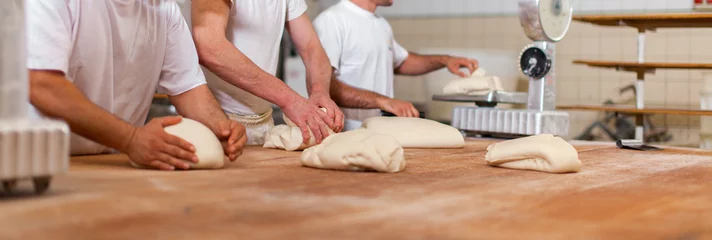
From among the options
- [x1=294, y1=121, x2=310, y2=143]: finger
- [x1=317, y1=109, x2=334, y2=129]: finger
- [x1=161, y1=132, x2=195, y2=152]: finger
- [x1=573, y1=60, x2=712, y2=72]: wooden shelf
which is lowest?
[x1=294, y1=121, x2=310, y2=143]: finger

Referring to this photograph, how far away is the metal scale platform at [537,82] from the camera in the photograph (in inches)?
106

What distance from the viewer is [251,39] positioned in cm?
255

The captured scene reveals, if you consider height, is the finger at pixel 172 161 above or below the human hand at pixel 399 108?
above

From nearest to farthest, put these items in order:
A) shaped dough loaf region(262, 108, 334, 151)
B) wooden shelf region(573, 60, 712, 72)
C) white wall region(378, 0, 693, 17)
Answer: shaped dough loaf region(262, 108, 334, 151)
wooden shelf region(573, 60, 712, 72)
white wall region(378, 0, 693, 17)

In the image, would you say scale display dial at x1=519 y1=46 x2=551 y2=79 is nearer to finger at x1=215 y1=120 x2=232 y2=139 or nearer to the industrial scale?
finger at x1=215 y1=120 x2=232 y2=139

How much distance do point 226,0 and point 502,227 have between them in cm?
150

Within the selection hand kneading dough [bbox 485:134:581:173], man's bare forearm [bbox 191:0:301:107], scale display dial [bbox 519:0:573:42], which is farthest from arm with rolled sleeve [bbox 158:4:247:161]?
scale display dial [bbox 519:0:573:42]

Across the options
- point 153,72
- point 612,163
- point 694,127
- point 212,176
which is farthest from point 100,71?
point 694,127

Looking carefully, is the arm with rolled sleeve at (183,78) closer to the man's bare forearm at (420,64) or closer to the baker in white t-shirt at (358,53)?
the baker in white t-shirt at (358,53)

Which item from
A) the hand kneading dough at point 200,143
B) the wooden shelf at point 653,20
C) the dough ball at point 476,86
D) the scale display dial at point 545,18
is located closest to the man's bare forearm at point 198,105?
the hand kneading dough at point 200,143

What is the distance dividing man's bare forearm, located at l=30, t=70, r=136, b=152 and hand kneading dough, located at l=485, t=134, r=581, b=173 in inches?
32.5

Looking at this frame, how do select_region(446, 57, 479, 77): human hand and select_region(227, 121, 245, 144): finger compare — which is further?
select_region(446, 57, 479, 77): human hand

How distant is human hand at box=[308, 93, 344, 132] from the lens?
2.20m

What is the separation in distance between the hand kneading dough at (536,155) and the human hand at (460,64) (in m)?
1.60
